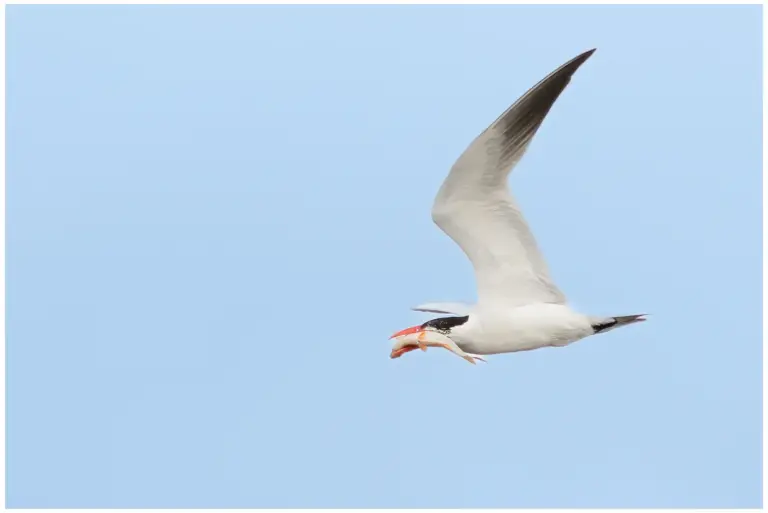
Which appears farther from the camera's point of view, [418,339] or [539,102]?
[418,339]

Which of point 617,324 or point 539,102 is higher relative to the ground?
point 539,102

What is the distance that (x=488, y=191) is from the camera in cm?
1784

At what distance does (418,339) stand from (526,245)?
1.68 meters

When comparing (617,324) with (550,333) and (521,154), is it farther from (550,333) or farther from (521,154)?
(521,154)

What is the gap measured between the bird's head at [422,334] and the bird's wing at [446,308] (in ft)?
0.44

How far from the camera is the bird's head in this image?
60.5 feet

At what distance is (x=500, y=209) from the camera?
58.9 feet

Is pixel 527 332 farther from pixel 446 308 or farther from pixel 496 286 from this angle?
pixel 446 308

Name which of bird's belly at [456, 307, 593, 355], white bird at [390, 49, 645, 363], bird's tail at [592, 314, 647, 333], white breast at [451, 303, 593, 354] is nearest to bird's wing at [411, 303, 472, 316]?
white bird at [390, 49, 645, 363]

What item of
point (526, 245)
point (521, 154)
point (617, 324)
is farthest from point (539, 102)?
point (617, 324)

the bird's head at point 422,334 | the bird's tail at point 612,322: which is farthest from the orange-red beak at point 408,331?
the bird's tail at point 612,322

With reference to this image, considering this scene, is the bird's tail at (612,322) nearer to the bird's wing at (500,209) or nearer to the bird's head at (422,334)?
the bird's wing at (500,209)

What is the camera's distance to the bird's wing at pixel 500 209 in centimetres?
1742

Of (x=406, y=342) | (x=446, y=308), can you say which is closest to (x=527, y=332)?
(x=446, y=308)
